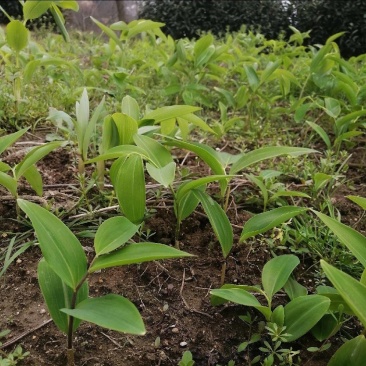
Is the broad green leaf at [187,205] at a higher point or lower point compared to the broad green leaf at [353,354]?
higher

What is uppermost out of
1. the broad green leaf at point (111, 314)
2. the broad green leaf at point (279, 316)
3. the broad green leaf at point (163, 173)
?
the broad green leaf at point (163, 173)

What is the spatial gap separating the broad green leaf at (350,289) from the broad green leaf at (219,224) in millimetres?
396

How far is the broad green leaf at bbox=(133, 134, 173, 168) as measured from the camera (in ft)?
3.97

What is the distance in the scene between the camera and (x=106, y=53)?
2883 mm

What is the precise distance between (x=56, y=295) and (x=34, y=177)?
20.4 inches

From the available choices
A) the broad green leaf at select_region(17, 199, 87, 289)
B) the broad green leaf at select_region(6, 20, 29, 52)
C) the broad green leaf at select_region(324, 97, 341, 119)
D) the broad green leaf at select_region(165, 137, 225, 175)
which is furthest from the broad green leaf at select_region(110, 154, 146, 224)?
the broad green leaf at select_region(324, 97, 341, 119)

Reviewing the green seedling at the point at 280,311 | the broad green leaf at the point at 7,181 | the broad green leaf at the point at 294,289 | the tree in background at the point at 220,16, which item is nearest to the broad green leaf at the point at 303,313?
the green seedling at the point at 280,311

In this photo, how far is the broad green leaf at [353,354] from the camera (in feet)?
2.97

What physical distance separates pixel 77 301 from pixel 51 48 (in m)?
2.82

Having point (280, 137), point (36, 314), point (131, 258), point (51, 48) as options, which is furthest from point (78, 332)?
point (51, 48)

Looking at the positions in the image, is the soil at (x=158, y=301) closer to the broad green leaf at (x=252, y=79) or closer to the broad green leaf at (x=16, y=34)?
the broad green leaf at (x=16, y=34)

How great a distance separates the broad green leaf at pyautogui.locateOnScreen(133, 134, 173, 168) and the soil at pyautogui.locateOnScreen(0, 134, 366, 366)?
0.76ft

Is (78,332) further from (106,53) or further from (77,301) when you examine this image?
(106,53)

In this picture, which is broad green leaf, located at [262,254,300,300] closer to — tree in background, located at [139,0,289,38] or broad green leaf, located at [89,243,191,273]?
broad green leaf, located at [89,243,191,273]
